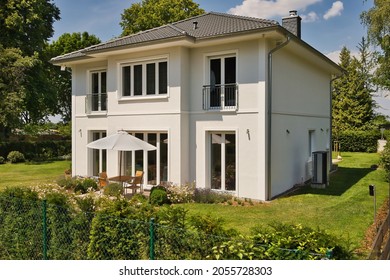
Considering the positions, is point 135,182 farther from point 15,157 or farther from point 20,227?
point 15,157

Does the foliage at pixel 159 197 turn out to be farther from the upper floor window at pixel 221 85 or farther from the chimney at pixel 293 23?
the chimney at pixel 293 23

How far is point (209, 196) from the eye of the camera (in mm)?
12406

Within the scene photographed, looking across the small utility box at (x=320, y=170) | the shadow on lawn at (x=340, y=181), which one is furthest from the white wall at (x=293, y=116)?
the small utility box at (x=320, y=170)

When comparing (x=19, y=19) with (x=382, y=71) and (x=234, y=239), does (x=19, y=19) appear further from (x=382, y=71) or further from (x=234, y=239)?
(x=234, y=239)

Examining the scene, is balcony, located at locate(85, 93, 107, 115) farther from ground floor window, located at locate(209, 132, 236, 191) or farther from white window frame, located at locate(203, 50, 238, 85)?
ground floor window, located at locate(209, 132, 236, 191)

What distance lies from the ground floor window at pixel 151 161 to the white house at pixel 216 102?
0.14 feet

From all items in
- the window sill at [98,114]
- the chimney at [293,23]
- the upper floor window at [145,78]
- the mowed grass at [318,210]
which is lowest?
the mowed grass at [318,210]

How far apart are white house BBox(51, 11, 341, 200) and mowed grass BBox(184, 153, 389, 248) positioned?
1.18 m

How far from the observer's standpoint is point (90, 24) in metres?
11.9

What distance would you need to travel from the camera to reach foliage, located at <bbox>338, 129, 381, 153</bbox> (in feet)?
108

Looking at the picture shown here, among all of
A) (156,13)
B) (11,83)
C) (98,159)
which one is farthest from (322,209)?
(156,13)

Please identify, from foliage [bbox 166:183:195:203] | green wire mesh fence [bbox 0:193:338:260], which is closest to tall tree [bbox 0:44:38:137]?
foliage [bbox 166:183:195:203]

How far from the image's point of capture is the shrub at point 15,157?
27.7 m
